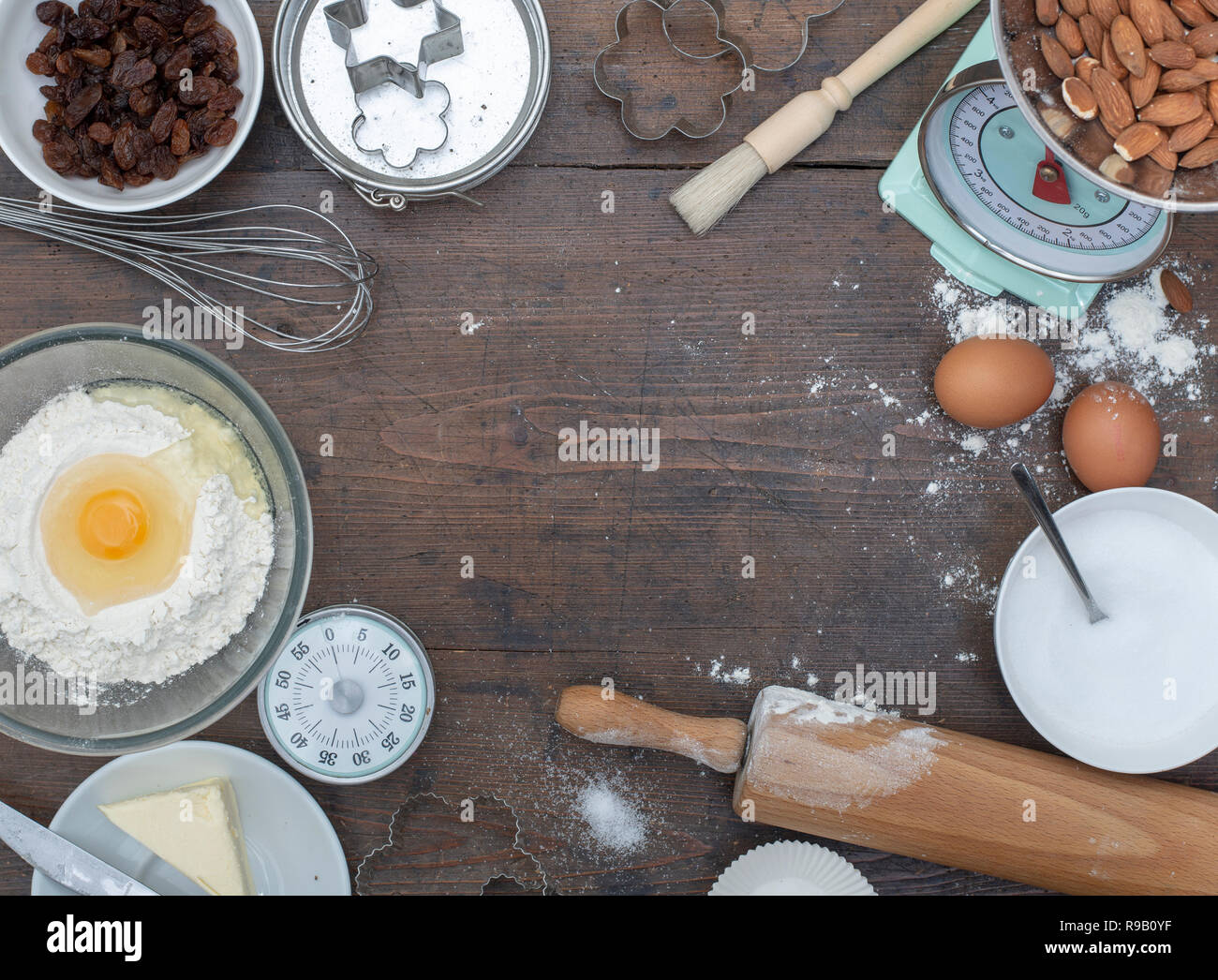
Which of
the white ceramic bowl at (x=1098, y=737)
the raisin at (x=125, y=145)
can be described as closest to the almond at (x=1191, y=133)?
the white ceramic bowl at (x=1098, y=737)

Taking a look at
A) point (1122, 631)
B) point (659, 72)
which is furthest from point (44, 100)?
point (1122, 631)

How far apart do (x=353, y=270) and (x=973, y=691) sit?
2.68ft

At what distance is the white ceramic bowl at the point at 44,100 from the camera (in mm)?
890

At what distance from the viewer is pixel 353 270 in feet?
3.16

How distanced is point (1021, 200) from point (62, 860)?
1195mm

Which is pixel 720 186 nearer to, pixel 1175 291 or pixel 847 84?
pixel 847 84

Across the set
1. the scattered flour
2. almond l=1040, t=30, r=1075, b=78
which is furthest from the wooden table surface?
almond l=1040, t=30, r=1075, b=78

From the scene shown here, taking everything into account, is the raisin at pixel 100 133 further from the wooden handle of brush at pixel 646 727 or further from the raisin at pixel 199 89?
the wooden handle of brush at pixel 646 727

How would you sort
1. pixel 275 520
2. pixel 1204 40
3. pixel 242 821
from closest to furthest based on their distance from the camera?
1. pixel 1204 40
2. pixel 275 520
3. pixel 242 821

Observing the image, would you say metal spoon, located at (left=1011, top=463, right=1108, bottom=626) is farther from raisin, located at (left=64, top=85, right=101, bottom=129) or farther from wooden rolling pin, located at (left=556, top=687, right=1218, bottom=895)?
raisin, located at (left=64, top=85, right=101, bottom=129)

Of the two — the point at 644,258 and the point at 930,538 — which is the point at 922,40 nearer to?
the point at 644,258

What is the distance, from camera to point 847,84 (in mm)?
937

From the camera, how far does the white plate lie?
36.4 inches
